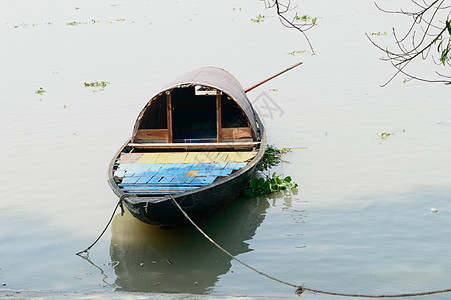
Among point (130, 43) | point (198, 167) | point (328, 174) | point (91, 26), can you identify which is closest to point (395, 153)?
point (328, 174)

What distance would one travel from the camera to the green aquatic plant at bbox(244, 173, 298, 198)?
7.70 metres

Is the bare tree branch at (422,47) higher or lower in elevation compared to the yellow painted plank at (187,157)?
higher

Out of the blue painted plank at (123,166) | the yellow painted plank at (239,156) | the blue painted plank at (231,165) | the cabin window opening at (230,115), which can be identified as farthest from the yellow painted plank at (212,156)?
the cabin window opening at (230,115)

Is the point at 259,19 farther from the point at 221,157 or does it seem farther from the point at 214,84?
the point at 221,157

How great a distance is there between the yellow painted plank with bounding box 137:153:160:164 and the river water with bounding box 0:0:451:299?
0.79 m

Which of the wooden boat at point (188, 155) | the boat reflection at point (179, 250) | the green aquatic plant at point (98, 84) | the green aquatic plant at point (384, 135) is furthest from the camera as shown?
the green aquatic plant at point (98, 84)

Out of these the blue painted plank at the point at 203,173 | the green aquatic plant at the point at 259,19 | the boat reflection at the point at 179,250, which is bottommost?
the boat reflection at the point at 179,250

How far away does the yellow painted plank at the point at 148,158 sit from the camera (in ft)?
23.7

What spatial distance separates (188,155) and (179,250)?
164cm

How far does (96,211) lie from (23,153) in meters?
3.30

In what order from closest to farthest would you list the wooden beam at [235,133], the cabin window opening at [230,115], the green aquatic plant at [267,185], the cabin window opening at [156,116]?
the green aquatic plant at [267,185] → the wooden beam at [235,133] → the cabin window opening at [156,116] → the cabin window opening at [230,115]

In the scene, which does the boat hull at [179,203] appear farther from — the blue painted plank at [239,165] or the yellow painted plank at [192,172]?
the yellow painted plank at [192,172]

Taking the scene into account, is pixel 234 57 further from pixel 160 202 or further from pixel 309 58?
pixel 160 202

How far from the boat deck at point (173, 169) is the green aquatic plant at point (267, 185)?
50 centimetres
